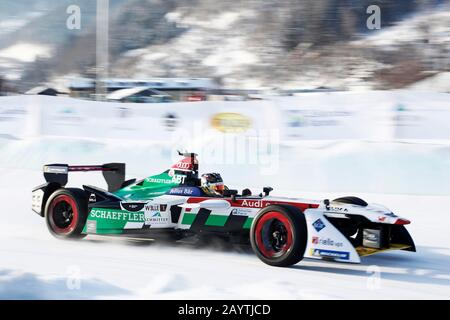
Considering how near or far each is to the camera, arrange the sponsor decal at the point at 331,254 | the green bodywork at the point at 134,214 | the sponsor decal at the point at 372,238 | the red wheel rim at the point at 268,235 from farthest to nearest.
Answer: the green bodywork at the point at 134,214 → the sponsor decal at the point at 372,238 → the red wheel rim at the point at 268,235 → the sponsor decal at the point at 331,254

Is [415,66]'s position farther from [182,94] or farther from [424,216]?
[424,216]

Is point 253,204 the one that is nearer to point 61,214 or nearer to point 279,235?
point 279,235

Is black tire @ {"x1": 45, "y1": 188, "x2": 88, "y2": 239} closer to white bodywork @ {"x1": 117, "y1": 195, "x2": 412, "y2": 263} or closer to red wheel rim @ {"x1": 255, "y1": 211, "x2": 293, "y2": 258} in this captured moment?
white bodywork @ {"x1": 117, "y1": 195, "x2": 412, "y2": 263}

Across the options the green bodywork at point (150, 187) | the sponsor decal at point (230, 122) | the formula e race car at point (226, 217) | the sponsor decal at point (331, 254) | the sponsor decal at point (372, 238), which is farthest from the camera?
the sponsor decal at point (230, 122)

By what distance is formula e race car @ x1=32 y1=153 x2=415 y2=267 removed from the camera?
6.08 metres

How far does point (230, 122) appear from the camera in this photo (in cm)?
1248

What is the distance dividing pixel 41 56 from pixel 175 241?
636 inches

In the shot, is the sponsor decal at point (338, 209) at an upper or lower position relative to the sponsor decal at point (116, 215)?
upper

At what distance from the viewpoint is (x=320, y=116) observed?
11492mm

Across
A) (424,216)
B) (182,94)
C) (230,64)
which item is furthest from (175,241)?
(230,64)

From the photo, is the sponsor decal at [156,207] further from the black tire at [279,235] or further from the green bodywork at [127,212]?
the black tire at [279,235]

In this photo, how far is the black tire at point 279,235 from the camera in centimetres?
600

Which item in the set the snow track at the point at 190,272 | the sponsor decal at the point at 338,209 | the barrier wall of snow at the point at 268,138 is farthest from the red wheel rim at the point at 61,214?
the barrier wall of snow at the point at 268,138

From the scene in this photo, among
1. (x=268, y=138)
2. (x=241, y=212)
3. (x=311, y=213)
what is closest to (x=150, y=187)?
(x=241, y=212)
